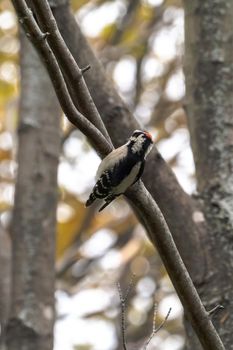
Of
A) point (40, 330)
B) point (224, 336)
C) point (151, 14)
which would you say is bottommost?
point (224, 336)

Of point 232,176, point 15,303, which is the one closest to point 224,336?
point 232,176

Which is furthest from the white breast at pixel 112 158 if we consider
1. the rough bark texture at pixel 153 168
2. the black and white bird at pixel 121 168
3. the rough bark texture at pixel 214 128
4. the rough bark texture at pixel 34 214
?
the rough bark texture at pixel 34 214

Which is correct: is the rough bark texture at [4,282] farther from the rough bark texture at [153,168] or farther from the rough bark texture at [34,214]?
the rough bark texture at [153,168]

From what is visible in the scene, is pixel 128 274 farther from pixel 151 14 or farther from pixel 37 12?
pixel 37 12

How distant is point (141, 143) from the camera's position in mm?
2648

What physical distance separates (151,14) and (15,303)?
3216mm

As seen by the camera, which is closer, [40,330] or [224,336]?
[224,336]

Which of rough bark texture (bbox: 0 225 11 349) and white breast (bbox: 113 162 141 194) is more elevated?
rough bark texture (bbox: 0 225 11 349)

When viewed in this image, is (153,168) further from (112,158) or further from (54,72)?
(54,72)

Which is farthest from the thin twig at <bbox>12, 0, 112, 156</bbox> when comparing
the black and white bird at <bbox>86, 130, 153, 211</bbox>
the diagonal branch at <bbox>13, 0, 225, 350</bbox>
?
the black and white bird at <bbox>86, 130, 153, 211</bbox>

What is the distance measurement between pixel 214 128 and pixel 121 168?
3.21 ft

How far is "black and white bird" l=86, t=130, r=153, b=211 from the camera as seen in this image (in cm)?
251

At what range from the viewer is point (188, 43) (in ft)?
11.9

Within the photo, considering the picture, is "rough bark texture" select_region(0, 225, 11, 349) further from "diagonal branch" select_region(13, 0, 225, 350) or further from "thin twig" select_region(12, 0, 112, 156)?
"thin twig" select_region(12, 0, 112, 156)
